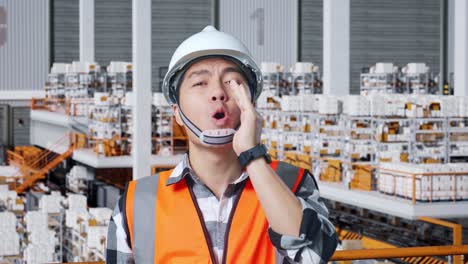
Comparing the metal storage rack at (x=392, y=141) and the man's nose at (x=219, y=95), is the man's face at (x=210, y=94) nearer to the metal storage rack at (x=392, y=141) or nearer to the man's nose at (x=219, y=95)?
the man's nose at (x=219, y=95)

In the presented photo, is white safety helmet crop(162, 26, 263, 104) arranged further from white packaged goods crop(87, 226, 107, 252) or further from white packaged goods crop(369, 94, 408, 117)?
white packaged goods crop(369, 94, 408, 117)

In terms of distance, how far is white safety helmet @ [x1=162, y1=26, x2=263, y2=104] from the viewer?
64.2 inches

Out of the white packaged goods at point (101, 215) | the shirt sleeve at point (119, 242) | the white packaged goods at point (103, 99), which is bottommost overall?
the white packaged goods at point (101, 215)

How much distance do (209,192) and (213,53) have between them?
26 centimetres

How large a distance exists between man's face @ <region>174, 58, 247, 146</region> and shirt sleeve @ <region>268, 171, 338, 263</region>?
0.20 m

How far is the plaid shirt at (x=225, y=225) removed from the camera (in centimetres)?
152

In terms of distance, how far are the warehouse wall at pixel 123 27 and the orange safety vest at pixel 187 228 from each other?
30327mm

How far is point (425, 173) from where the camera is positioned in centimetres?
1306

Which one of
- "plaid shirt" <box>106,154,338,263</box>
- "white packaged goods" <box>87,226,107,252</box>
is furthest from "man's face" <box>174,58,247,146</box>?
"white packaged goods" <box>87,226,107,252</box>

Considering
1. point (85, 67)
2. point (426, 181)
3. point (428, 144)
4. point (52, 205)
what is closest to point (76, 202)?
point (52, 205)

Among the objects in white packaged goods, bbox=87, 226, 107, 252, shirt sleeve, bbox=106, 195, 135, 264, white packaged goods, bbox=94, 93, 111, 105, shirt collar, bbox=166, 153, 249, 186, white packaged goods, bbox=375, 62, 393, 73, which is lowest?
white packaged goods, bbox=87, 226, 107, 252

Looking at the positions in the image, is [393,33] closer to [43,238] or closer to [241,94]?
[43,238]

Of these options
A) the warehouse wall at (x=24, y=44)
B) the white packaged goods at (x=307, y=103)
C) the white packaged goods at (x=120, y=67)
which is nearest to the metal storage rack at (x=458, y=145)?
the white packaged goods at (x=307, y=103)

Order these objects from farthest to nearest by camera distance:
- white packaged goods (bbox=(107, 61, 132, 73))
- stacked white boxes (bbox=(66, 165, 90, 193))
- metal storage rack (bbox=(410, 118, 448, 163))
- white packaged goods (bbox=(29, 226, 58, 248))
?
stacked white boxes (bbox=(66, 165, 90, 193)) < white packaged goods (bbox=(107, 61, 132, 73)) < metal storage rack (bbox=(410, 118, 448, 163)) < white packaged goods (bbox=(29, 226, 58, 248))
